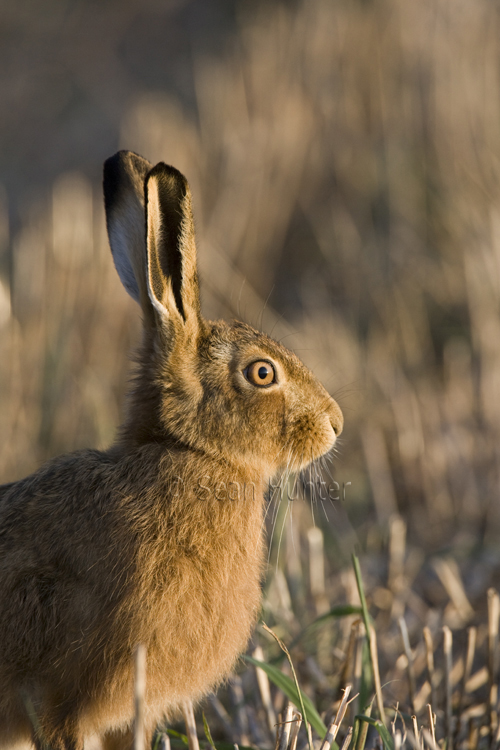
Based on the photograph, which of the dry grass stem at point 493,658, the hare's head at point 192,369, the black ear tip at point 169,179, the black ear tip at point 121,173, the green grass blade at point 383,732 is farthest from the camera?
the dry grass stem at point 493,658

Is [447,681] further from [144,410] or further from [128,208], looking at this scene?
[128,208]

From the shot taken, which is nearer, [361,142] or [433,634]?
[433,634]

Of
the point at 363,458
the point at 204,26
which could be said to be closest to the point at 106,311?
the point at 363,458

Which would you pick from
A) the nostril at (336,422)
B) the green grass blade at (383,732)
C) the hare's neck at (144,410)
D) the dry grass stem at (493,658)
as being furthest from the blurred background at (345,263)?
the green grass blade at (383,732)

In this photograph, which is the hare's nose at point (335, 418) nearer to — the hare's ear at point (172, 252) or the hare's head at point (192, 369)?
the hare's head at point (192, 369)

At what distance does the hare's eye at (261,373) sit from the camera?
2787 millimetres

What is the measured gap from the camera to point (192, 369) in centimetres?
275

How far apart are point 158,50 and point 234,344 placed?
13081mm

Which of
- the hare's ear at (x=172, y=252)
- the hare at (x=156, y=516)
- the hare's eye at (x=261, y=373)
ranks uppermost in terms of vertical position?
the hare's ear at (x=172, y=252)

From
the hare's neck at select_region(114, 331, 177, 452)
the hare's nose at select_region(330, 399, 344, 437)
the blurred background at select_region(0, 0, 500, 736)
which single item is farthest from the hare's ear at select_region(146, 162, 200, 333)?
the blurred background at select_region(0, 0, 500, 736)

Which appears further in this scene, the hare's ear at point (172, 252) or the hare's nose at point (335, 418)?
the hare's nose at point (335, 418)

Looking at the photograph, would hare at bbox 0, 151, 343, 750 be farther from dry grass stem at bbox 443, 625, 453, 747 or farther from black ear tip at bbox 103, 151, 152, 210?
dry grass stem at bbox 443, 625, 453, 747

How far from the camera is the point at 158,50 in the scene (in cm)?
1428

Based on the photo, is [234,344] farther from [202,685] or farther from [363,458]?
[363,458]
